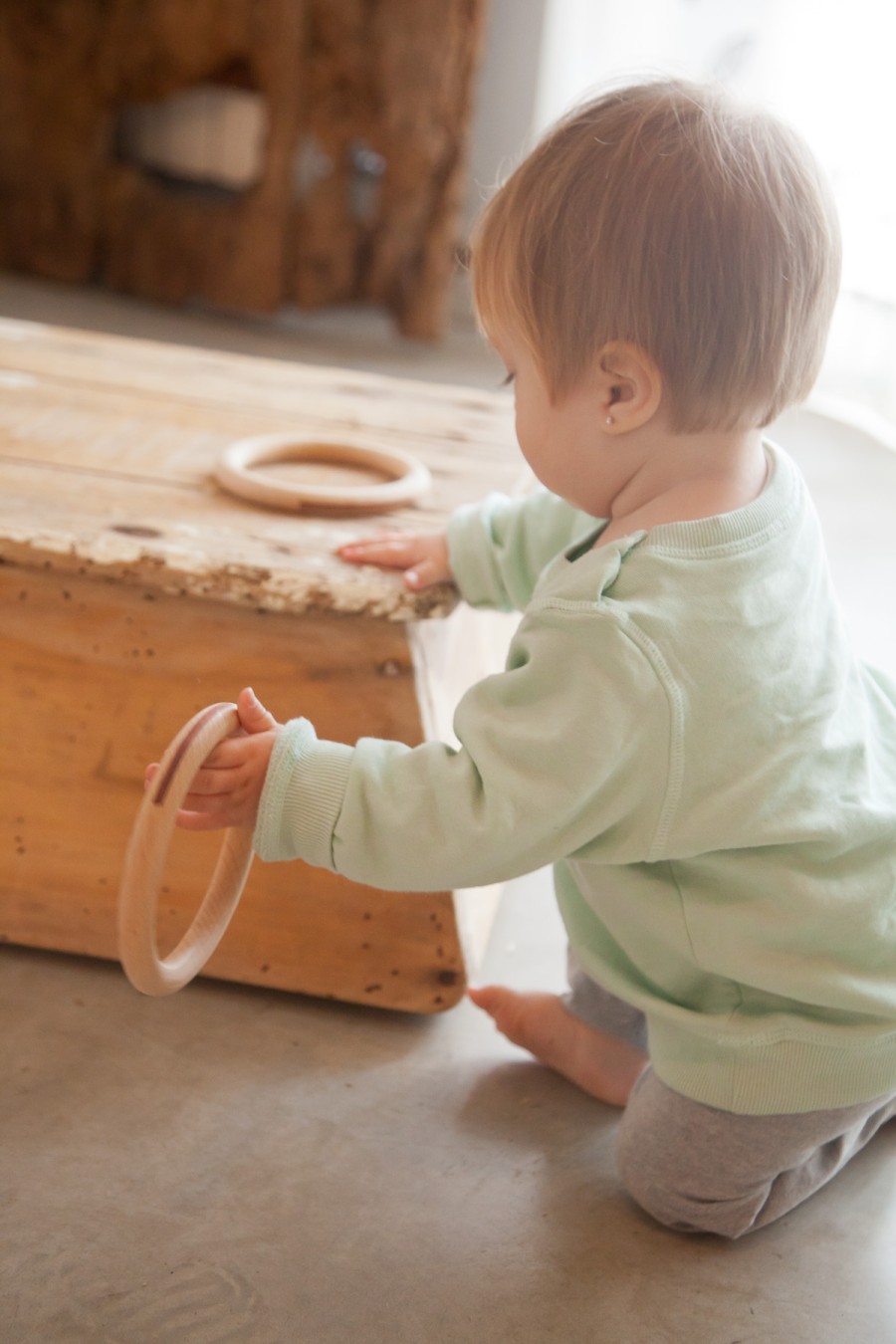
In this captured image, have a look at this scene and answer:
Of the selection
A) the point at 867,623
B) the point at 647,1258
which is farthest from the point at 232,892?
the point at 867,623

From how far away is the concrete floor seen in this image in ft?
2.35

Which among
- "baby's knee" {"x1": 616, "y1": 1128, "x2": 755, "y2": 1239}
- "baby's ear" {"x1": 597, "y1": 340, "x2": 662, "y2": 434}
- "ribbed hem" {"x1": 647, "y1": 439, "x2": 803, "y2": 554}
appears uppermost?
"baby's ear" {"x1": 597, "y1": 340, "x2": 662, "y2": 434}

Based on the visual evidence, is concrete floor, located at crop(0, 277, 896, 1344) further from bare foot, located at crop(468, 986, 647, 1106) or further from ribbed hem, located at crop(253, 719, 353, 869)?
ribbed hem, located at crop(253, 719, 353, 869)

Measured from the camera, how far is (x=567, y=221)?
684mm

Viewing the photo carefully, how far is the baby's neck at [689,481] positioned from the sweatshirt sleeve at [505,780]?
0.08 m

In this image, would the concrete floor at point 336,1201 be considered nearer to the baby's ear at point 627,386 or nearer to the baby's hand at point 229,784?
the baby's hand at point 229,784

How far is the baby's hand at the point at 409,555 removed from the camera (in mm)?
899

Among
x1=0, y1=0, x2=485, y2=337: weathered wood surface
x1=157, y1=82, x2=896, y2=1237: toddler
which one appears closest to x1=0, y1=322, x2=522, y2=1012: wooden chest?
x1=157, y1=82, x2=896, y2=1237: toddler

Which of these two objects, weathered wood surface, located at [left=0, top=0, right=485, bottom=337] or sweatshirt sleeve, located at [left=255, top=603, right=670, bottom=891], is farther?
weathered wood surface, located at [left=0, top=0, right=485, bottom=337]

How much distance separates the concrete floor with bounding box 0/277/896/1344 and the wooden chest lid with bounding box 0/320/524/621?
0.30 metres

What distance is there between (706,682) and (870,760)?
14 centimetres

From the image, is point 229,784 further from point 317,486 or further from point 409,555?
point 317,486

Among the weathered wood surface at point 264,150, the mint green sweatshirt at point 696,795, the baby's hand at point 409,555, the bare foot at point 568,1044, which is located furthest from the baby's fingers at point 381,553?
the weathered wood surface at point 264,150

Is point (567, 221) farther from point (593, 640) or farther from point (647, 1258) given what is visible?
point (647, 1258)
